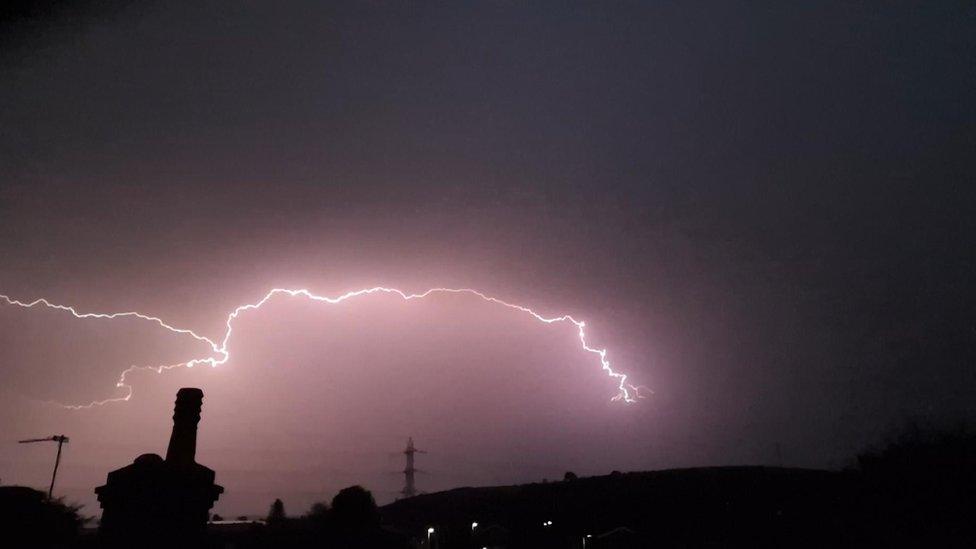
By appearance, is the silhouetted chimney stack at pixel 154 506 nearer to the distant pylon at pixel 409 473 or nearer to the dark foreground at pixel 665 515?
the dark foreground at pixel 665 515

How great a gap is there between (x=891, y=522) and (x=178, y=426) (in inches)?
987

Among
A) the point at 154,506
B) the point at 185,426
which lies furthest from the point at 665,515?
the point at 154,506

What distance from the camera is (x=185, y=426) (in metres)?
8.34

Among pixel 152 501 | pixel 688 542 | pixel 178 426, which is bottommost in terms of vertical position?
pixel 688 542

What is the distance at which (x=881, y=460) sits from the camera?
27.5 meters

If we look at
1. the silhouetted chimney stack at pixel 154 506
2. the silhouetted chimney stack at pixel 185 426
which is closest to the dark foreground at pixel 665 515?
the silhouetted chimney stack at pixel 185 426

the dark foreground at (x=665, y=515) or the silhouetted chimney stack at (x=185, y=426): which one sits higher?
the silhouetted chimney stack at (x=185, y=426)

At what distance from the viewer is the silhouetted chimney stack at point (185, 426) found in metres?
8.27

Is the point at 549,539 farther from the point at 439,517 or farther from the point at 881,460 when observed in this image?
the point at 881,460

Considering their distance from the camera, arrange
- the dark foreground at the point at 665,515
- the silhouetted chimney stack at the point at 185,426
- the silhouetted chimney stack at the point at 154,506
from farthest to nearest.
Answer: the dark foreground at the point at 665,515 → the silhouetted chimney stack at the point at 185,426 → the silhouetted chimney stack at the point at 154,506

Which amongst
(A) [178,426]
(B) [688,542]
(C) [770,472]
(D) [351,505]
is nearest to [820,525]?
(B) [688,542]

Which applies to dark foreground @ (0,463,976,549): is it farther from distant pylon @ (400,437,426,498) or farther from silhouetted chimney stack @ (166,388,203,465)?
distant pylon @ (400,437,426,498)

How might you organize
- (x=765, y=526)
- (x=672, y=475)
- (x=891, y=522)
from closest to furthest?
(x=891, y=522) < (x=765, y=526) < (x=672, y=475)

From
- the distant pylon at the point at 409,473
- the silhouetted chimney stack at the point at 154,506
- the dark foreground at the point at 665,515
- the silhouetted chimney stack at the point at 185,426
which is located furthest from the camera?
the distant pylon at the point at 409,473
